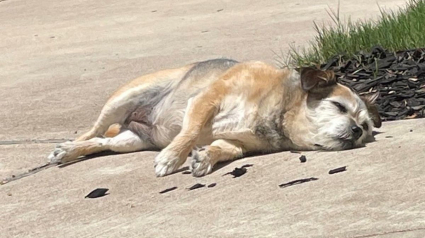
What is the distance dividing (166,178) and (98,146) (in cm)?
125

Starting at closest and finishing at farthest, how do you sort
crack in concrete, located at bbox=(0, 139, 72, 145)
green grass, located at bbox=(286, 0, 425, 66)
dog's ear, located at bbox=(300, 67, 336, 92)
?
dog's ear, located at bbox=(300, 67, 336, 92) < crack in concrete, located at bbox=(0, 139, 72, 145) < green grass, located at bbox=(286, 0, 425, 66)

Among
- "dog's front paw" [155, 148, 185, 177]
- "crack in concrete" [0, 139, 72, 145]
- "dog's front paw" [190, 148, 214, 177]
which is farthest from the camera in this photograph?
"crack in concrete" [0, 139, 72, 145]

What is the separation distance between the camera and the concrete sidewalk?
15.4 feet

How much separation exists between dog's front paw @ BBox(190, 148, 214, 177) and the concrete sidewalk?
80 mm

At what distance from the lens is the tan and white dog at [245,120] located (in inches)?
242

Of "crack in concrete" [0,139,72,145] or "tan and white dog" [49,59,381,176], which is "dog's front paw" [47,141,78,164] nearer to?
"tan and white dog" [49,59,381,176]

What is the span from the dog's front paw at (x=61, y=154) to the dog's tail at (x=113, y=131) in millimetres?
596

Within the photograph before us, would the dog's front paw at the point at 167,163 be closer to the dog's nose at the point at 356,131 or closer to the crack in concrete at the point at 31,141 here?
the dog's nose at the point at 356,131

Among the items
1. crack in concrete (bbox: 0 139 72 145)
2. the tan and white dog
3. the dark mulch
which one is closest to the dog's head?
the tan and white dog

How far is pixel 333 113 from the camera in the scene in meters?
6.27

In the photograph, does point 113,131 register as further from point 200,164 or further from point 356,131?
point 356,131

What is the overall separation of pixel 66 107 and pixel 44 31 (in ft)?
15.6

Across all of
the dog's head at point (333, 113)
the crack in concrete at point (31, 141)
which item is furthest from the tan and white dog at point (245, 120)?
the crack in concrete at point (31, 141)

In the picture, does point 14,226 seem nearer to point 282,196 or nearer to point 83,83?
point 282,196
